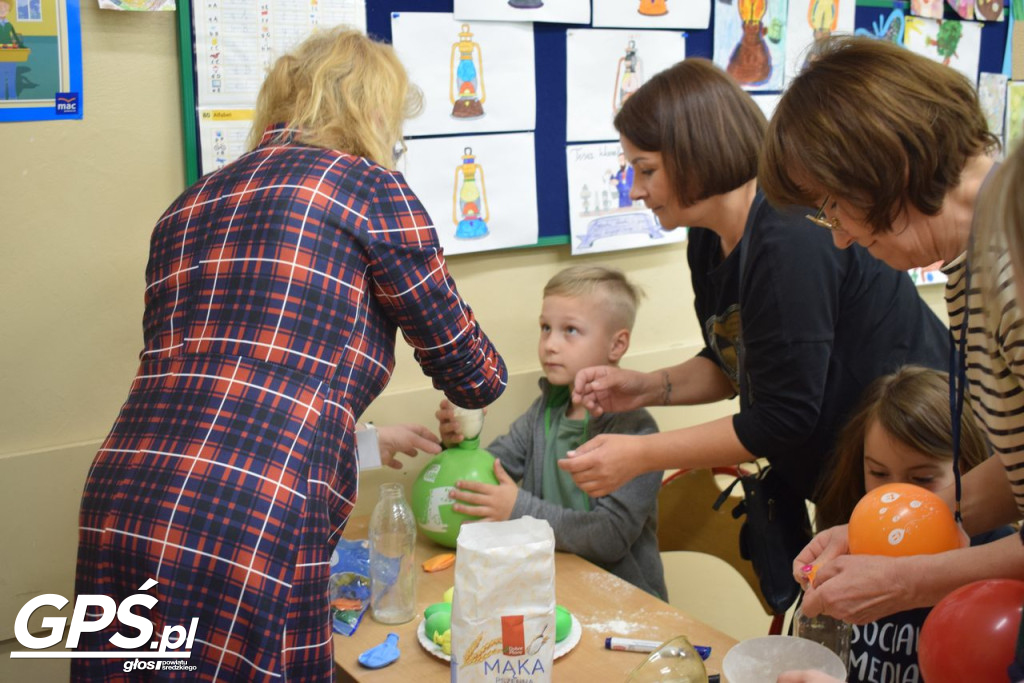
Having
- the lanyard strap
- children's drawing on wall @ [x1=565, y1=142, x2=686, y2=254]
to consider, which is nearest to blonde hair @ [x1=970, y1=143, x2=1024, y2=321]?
the lanyard strap

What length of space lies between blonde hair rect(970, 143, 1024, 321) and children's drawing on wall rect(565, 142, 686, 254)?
1443 millimetres

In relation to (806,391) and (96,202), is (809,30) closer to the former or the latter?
(806,391)

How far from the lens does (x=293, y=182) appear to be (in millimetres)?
1329

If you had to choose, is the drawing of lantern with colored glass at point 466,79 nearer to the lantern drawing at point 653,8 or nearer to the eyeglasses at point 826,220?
the lantern drawing at point 653,8

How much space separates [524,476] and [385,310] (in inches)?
31.8

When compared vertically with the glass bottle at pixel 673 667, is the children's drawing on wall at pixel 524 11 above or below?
above

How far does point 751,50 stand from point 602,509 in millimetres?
1311

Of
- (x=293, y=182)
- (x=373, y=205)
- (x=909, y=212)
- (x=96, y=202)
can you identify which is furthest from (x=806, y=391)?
(x=96, y=202)

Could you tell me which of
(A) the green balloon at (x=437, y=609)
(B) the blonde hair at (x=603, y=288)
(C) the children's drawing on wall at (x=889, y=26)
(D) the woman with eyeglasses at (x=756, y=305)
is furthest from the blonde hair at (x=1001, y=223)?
(C) the children's drawing on wall at (x=889, y=26)

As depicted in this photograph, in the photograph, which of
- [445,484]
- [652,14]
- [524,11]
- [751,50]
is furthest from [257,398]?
[751,50]

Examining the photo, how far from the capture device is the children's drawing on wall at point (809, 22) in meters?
2.57

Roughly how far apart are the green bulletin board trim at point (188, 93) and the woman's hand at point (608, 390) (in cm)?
85

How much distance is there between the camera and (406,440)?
1936 mm

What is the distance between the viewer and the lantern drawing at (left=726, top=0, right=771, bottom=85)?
98.0 inches
